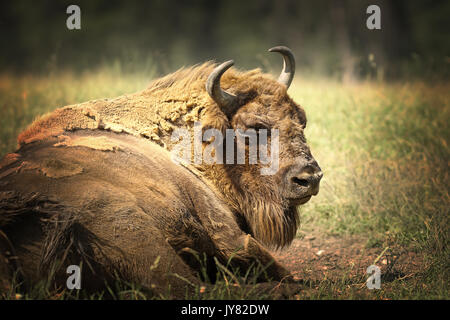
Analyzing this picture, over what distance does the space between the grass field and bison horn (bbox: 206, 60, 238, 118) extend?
5.13 ft

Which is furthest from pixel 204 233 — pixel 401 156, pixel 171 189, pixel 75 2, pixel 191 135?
pixel 75 2

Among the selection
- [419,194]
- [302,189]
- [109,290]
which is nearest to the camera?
[109,290]

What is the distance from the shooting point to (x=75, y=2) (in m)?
26.7

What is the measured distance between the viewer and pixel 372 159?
6555mm

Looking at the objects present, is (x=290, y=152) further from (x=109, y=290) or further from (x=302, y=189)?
(x=109, y=290)

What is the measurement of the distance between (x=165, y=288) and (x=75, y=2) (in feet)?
87.5
